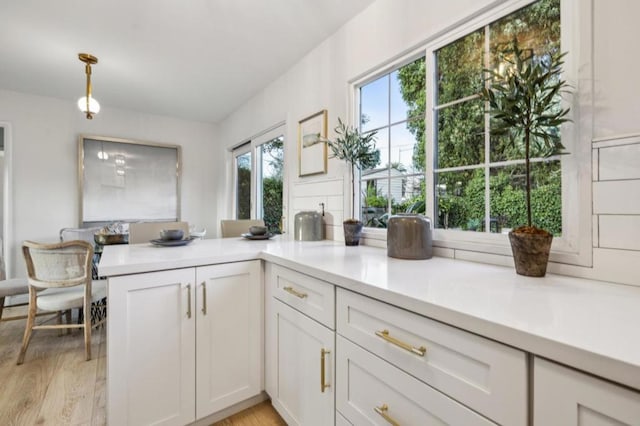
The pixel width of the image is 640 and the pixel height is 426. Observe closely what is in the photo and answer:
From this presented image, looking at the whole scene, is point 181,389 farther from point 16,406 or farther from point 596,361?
point 596,361

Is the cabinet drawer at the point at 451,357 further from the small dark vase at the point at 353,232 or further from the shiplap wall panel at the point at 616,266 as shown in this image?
the small dark vase at the point at 353,232

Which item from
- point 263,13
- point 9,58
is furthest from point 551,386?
point 9,58

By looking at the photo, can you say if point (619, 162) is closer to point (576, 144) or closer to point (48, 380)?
point (576, 144)

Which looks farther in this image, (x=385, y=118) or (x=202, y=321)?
(x=385, y=118)

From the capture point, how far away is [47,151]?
11.3ft

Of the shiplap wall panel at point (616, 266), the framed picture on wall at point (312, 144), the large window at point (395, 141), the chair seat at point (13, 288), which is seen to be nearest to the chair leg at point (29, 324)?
the chair seat at point (13, 288)

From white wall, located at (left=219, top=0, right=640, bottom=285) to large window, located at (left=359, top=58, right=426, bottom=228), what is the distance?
0.44ft

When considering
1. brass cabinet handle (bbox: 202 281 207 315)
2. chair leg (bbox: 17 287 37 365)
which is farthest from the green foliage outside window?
chair leg (bbox: 17 287 37 365)

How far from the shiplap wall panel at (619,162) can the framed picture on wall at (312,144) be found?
60.6 inches

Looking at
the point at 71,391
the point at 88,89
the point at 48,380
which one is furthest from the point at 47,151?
the point at 71,391

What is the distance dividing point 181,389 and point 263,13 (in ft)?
7.49

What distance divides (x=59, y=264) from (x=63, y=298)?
29 centimetres

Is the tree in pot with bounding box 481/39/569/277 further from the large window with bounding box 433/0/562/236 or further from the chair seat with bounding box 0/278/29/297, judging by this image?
the chair seat with bounding box 0/278/29/297

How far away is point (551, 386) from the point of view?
1.78 ft
